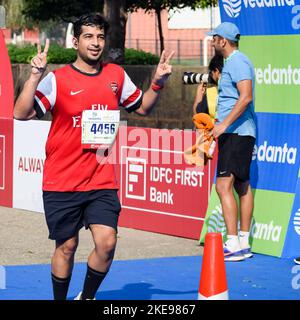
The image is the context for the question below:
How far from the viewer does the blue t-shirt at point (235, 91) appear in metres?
9.88

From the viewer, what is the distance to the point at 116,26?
25078 millimetres

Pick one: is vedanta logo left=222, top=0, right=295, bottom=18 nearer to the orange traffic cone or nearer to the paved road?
the paved road

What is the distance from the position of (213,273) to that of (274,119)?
12.6ft

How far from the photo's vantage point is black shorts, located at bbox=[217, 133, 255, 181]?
10.1 meters

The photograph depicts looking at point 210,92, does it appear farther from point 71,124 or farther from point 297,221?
point 71,124

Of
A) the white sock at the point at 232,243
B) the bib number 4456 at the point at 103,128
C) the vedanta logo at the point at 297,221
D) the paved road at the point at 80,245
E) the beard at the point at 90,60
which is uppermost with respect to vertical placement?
the beard at the point at 90,60

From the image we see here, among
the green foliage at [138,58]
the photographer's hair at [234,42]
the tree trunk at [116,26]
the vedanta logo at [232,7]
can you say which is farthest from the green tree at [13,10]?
the photographer's hair at [234,42]

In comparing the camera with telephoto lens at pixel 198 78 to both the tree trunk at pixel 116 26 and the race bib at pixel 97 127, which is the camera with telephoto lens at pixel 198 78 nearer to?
the race bib at pixel 97 127

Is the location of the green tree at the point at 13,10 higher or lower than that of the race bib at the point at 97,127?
higher

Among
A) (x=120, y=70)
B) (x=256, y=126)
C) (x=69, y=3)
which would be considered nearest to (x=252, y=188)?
(x=256, y=126)

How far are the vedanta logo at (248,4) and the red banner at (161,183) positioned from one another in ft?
4.28

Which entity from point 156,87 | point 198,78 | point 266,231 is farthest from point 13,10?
point 156,87

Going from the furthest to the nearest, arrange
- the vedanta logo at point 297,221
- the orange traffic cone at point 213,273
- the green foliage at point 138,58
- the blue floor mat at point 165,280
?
the green foliage at point 138,58
the vedanta logo at point 297,221
the blue floor mat at point 165,280
the orange traffic cone at point 213,273

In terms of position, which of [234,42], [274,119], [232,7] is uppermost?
[232,7]
